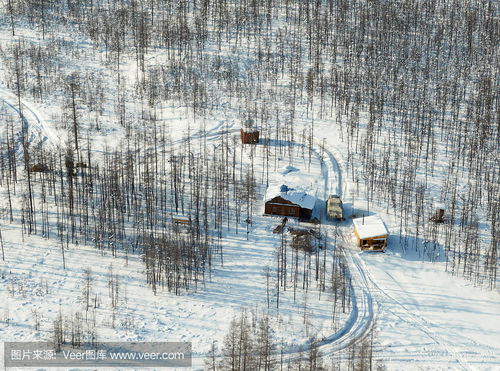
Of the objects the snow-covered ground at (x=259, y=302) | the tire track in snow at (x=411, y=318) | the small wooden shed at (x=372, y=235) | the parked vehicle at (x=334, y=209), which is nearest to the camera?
the tire track in snow at (x=411, y=318)

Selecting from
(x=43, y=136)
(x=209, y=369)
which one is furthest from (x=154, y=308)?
(x=43, y=136)

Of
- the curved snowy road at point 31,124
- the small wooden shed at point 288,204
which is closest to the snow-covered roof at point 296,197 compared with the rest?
the small wooden shed at point 288,204

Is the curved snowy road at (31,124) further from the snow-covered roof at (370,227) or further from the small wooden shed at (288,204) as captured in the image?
the snow-covered roof at (370,227)

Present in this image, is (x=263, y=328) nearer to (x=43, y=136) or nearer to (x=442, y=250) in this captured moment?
(x=442, y=250)

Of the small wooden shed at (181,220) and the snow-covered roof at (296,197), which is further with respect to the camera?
the snow-covered roof at (296,197)

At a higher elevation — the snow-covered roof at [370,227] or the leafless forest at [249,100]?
the leafless forest at [249,100]

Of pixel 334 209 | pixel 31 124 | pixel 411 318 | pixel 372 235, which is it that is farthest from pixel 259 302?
pixel 31 124

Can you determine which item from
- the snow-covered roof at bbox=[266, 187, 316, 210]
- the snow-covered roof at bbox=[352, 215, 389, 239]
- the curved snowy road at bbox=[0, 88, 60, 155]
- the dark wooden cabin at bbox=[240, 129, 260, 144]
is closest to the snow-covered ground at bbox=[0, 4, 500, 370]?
the snow-covered roof at bbox=[352, 215, 389, 239]

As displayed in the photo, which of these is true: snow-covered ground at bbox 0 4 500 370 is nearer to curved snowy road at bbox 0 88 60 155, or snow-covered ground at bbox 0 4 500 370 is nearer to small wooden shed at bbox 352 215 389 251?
small wooden shed at bbox 352 215 389 251
